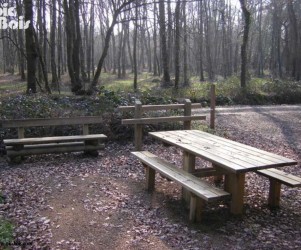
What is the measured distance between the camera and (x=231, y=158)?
15.1 ft

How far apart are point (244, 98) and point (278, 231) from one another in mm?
13304

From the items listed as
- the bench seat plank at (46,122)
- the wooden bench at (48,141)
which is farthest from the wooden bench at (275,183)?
the bench seat plank at (46,122)

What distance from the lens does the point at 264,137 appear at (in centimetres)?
1032

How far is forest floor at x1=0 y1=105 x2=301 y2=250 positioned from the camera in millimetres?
4129

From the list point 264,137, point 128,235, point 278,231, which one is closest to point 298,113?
point 264,137

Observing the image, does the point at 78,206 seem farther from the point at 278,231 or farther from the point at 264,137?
the point at 264,137

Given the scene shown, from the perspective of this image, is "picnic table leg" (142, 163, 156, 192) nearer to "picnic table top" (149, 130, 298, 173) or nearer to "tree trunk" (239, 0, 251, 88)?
"picnic table top" (149, 130, 298, 173)

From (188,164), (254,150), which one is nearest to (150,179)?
(188,164)

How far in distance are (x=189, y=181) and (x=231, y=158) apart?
645 millimetres

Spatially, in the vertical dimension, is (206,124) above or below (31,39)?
below

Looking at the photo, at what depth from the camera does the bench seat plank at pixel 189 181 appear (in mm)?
4195

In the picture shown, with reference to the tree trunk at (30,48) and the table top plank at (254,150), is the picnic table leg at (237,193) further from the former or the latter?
the tree trunk at (30,48)

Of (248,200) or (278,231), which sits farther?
(248,200)

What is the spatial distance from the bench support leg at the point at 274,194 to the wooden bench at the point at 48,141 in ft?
13.8
